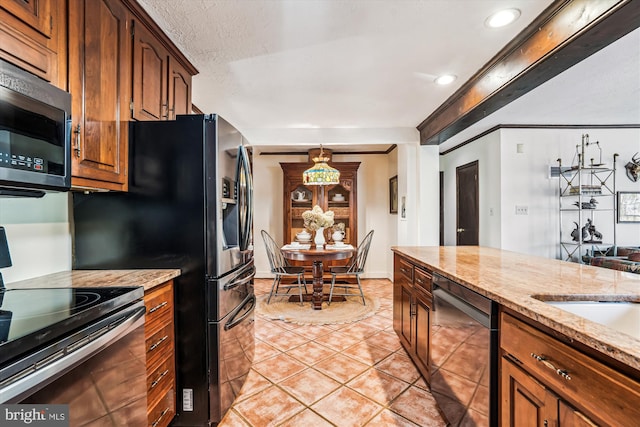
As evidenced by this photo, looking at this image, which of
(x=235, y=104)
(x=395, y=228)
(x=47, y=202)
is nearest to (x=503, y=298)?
(x=47, y=202)

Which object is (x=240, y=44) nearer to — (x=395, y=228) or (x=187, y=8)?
(x=187, y=8)

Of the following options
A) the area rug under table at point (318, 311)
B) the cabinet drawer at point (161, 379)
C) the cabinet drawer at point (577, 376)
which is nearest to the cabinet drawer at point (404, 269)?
the area rug under table at point (318, 311)

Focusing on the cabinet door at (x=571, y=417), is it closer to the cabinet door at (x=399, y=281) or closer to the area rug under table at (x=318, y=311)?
the cabinet door at (x=399, y=281)

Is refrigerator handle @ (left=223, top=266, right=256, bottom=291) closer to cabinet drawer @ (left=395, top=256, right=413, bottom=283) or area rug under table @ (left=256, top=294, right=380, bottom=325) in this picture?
cabinet drawer @ (left=395, top=256, right=413, bottom=283)

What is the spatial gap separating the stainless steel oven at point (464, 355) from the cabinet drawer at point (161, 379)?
4.87 feet

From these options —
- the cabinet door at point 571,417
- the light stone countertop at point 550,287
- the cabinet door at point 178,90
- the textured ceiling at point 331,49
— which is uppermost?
the textured ceiling at point 331,49

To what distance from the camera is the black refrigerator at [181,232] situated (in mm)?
1649

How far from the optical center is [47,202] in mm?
1558

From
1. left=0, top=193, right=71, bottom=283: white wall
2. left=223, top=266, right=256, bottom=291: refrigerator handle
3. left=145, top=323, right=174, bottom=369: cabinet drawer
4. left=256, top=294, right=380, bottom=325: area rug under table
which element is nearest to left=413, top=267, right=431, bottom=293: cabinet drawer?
left=223, top=266, right=256, bottom=291: refrigerator handle

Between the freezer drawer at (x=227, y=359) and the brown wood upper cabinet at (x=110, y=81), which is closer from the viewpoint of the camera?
the brown wood upper cabinet at (x=110, y=81)

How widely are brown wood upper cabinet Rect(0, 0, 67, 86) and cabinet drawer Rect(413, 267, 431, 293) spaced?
2111 millimetres

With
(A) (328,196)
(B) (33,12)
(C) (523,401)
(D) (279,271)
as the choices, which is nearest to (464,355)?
(C) (523,401)

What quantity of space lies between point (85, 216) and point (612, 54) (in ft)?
12.8

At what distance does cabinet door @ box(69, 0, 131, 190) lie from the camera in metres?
1.30
